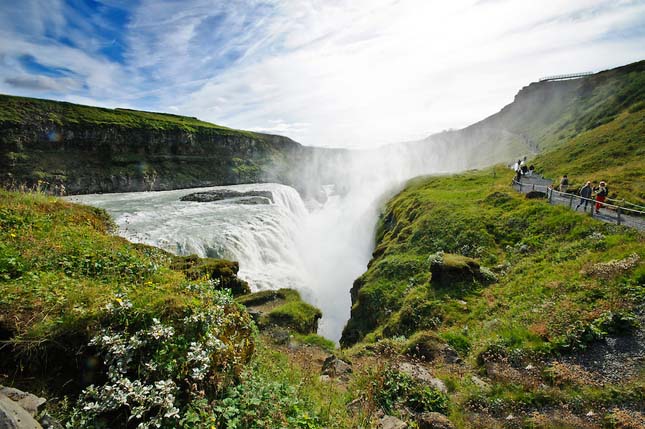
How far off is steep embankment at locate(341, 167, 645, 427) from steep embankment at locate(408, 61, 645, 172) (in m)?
34.0

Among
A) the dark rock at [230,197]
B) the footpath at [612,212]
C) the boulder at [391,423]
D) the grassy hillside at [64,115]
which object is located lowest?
the boulder at [391,423]

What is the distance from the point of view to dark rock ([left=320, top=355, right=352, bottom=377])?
877 cm

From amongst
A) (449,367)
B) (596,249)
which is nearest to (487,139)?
(596,249)

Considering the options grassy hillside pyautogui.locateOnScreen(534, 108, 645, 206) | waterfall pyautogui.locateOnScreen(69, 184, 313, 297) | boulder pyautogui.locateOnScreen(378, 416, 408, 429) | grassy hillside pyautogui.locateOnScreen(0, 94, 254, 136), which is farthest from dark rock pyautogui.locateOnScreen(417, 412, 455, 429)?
grassy hillside pyautogui.locateOnScreen(0, 94, 254, 136)

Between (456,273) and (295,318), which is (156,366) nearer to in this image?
(295,318)

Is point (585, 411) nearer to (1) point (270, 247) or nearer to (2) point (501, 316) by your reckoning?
(2) point (501, 316)

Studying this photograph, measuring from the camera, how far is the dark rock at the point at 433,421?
6.05m

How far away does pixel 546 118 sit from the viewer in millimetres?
92750

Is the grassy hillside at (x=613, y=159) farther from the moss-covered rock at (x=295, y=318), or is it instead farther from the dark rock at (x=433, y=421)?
the dark rock at (x=433, y=421)

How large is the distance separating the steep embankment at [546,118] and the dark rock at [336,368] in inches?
1866

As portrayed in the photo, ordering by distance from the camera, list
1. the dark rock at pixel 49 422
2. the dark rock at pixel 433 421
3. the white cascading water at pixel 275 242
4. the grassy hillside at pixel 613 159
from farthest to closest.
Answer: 1. the white cascading water at pixel 275 242
2. the grassy hillside at pixel 613 159
3. the dark rock at pixel 433 421
4. the dark rock at pixel 49 422

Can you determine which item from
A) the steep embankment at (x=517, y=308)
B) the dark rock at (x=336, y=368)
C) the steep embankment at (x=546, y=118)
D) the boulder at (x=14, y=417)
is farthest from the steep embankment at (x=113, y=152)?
the steep embankment at (x=546, y=118)

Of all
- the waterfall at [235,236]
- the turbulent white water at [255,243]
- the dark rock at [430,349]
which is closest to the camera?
the dark rock at [430,349]

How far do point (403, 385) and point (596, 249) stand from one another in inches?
445
